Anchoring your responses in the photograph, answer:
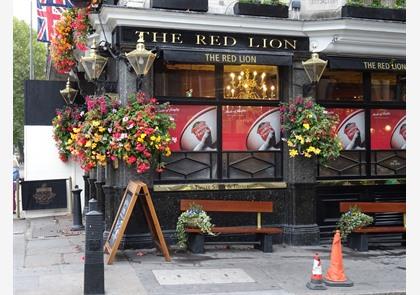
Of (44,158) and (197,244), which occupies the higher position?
(44,158)

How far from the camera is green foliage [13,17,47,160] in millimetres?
47156

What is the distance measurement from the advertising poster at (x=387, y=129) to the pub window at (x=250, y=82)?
2.45 m

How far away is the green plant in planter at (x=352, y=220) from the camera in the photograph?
10.6 metres

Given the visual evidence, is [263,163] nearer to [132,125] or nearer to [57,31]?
[132,125]

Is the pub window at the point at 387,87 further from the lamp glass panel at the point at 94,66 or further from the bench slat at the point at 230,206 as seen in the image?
the lamp glass panel at the point at 94,66

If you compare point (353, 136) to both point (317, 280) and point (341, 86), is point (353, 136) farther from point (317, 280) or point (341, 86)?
point (317, 280)

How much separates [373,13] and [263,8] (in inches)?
91.1

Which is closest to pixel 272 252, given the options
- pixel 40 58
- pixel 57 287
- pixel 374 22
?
pixel 57 287

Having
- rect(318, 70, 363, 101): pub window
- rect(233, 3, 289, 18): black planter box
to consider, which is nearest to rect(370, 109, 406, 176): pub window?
rect(318, 70, 363, 101): pub window

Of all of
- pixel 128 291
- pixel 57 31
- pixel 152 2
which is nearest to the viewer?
pixel 128 291

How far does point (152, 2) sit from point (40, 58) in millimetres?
43499

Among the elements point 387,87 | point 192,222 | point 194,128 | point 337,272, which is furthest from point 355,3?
point 337,272

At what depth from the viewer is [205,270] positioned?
8625 millimetres

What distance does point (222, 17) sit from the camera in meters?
10.2
